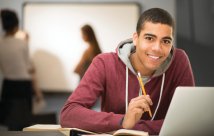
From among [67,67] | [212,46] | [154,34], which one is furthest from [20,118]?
[212,46]

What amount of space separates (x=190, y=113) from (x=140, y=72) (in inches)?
23.9

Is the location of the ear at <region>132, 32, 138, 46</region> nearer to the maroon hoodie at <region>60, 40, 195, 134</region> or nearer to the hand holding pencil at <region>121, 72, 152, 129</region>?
the maroon hoodie at <region>60, 40, 195, 134</region>

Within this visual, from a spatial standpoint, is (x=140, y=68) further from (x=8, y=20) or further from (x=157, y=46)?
(x=8, y=20)

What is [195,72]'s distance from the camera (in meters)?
3.20

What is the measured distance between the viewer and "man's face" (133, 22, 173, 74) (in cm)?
135

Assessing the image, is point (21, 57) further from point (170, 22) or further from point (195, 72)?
point (170, 22)

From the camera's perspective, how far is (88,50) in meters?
3.38

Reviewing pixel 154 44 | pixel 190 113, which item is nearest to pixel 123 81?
Result: pixel 154 44

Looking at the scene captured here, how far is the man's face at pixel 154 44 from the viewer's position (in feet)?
4.44

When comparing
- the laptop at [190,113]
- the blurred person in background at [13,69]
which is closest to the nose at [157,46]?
the laptop at [190,113]

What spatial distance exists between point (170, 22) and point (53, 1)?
2.16 meters

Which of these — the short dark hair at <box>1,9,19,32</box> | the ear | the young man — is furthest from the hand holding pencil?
the short dark hair at <box>1,9,19,32</box>

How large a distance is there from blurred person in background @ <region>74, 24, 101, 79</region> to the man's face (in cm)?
190

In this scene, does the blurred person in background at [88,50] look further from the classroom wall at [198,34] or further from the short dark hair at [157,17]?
the short dark hair at [157,17]
